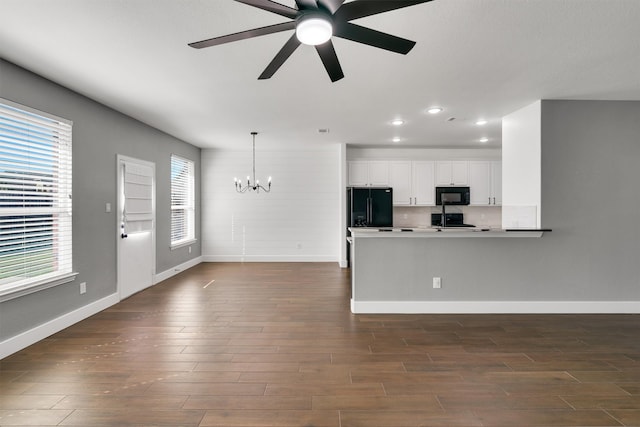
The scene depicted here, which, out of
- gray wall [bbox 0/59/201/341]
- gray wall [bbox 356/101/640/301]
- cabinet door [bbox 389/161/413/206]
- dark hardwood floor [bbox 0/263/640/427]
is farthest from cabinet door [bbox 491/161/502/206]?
gray wall [bbox 0/59/201/341]

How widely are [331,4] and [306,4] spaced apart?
119mm

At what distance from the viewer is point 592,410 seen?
2053 mm

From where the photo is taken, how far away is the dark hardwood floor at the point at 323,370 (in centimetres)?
202

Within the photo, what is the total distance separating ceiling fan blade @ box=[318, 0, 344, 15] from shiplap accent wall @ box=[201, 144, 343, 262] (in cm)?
572

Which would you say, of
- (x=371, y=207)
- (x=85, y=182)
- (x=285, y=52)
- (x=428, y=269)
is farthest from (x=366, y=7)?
(x=371, y=207)

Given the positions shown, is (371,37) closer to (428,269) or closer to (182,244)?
(428,269)

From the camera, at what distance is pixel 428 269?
3.92 meters

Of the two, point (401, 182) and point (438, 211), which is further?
point (438, 211)

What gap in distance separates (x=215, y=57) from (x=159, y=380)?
8.38ft

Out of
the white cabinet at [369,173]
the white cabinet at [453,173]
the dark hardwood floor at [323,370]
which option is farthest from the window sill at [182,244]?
the white cabinet at [453,173]

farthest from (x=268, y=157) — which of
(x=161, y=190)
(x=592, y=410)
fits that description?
(x=592, y=410)

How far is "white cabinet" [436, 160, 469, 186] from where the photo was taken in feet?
22.3

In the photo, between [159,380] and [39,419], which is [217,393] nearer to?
[159,380]

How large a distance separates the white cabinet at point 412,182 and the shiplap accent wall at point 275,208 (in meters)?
1.27
